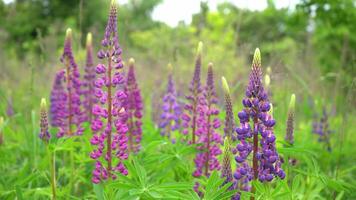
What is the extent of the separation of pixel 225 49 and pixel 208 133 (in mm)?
5391

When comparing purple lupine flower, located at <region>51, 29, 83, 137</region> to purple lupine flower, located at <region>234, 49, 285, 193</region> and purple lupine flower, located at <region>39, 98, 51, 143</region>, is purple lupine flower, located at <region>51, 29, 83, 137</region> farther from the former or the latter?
purple lupine flower, located at <region>234, 49, 285, 193</region>

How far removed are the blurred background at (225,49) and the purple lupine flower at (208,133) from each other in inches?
24.4

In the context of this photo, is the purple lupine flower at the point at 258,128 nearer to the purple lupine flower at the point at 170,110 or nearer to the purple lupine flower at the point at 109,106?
the purple lupine flower at the point at 109,106

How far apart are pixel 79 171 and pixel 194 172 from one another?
82cm

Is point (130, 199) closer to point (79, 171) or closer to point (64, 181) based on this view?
point (79, 171)

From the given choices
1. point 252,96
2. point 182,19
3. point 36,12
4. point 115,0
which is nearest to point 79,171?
point 115,0

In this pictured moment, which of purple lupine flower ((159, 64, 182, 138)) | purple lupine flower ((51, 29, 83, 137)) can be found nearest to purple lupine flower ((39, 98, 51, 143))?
purple lupine flower ((51, 29, 83, 137))

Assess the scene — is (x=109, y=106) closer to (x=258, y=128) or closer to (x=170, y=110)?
(x=258, y=128)

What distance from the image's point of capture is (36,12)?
69.4ft

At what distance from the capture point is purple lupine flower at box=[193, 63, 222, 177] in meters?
3.01

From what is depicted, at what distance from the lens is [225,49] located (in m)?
8.25

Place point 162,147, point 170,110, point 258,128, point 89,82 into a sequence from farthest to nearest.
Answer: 1. point 170,110
2. point 89,82
3. point 162,147
4. point 258,128

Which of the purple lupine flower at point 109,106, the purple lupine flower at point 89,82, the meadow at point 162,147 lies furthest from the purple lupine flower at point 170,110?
the purple lupine flower at point 109,106

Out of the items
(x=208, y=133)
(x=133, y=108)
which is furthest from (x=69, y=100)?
(x=208, y=133)
